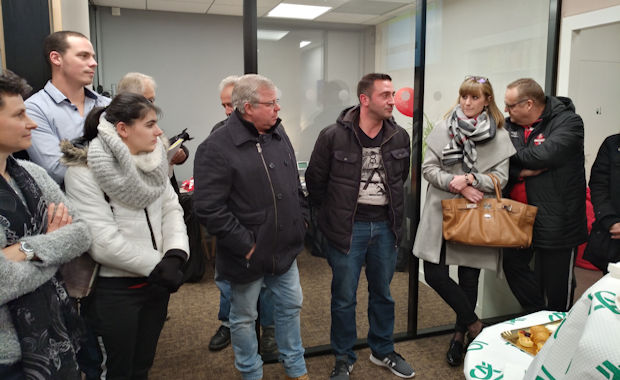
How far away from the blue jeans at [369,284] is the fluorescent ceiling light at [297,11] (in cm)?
117

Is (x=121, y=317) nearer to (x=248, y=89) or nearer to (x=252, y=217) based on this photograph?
(x=252, y=217)

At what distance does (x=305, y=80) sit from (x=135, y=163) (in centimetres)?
118

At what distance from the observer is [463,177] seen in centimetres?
236

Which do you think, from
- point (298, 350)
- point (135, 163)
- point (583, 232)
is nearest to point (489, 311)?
point (583, 232)

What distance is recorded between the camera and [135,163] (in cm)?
171

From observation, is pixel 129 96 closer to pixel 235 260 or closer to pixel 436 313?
pixel 235 260

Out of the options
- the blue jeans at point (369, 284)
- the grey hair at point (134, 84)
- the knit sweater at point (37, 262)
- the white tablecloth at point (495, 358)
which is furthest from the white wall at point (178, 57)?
the white tablecloth at point (495, 358)

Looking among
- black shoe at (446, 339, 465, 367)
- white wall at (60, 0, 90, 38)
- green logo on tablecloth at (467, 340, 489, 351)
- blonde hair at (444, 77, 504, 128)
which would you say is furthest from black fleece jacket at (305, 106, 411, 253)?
white wall at (60, 0, 90, 38)

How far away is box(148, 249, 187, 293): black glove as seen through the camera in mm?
1700

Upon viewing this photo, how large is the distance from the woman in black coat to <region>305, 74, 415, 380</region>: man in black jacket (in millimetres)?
1078

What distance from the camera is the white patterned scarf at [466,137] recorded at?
7.81ft

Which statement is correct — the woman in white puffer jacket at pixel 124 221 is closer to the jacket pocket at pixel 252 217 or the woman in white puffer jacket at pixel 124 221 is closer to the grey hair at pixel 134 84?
the jacket pocket at pixel 252 217

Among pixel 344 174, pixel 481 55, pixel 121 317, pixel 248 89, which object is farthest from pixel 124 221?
pixel 481 55

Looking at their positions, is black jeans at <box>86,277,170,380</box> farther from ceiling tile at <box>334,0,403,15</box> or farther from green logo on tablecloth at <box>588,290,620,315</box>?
ceiling tile at <box>334,0,403,15</box>
